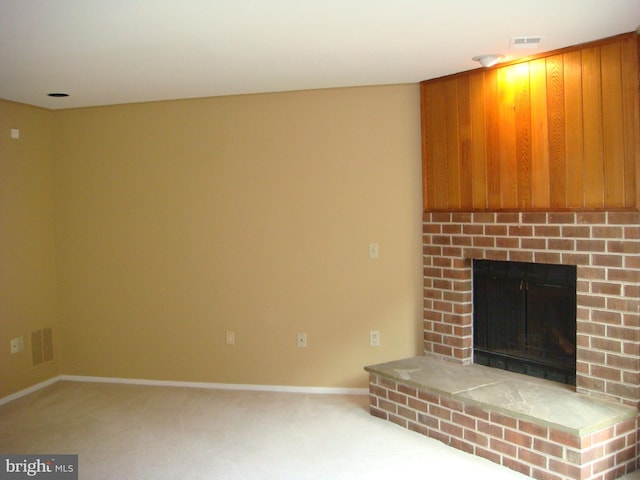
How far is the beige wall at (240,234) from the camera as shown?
4.37 meters

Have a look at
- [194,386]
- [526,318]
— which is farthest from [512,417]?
[194,386]

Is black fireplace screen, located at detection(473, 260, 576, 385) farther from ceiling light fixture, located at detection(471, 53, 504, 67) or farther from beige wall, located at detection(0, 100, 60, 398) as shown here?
beige wall, located at detection(0, 100, 60, 398)

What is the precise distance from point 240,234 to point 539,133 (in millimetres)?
2332

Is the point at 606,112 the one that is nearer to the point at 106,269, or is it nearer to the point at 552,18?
the point at 552,18

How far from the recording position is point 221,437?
144 inches

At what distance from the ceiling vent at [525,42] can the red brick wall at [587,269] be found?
0.97m

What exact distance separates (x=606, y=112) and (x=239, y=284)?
285 centimetres

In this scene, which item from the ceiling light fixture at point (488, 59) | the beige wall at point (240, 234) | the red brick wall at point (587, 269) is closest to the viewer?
the red brick wall at point (587, 269)

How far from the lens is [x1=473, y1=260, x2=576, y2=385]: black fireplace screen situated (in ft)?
11.6

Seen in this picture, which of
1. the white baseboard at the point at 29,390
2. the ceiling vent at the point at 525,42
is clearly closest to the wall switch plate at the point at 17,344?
the white baseboard at the point at 29,390

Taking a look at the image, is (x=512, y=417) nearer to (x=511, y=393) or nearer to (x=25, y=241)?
(x=511, y=393)

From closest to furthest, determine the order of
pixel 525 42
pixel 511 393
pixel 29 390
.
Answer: pixel 525 42
pixel 511 393
pixel 29 390

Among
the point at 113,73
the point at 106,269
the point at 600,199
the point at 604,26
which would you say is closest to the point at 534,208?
the point at 600,199

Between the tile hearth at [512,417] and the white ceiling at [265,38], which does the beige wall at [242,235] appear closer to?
the white ceiling at [265,38]
